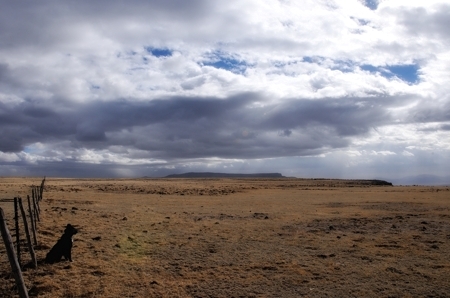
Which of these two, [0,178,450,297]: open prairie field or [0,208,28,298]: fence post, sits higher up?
[0,208,28,298]: fence post

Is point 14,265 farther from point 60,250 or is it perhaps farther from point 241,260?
point 241,260

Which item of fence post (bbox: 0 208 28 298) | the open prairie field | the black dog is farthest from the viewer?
the black dog

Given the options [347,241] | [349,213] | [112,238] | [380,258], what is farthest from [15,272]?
[349,213]

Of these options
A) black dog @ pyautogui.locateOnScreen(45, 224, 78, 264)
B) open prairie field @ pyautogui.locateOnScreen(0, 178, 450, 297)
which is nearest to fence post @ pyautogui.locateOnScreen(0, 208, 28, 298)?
open prairie field @ pyautogui.locateOnScreen(0, 178, 450, 297)

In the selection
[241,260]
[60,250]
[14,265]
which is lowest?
[241,260]

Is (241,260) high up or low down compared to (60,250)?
down

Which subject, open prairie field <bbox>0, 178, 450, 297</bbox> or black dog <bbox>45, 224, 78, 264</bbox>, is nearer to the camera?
open prairie field <bbox>0, 178, 450, 297</bbox>

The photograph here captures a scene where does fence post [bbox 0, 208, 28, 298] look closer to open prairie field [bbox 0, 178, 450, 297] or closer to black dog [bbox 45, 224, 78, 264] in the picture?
open prairie field [bbox 0, 178, 450, 297]

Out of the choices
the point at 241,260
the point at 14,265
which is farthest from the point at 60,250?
the point at 241,260

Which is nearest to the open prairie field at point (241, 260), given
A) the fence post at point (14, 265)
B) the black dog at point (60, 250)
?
the black dog at point (60, 250)

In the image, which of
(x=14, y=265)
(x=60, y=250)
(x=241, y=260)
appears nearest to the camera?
(x=14, y=265)

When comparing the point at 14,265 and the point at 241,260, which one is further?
the point at 241,260

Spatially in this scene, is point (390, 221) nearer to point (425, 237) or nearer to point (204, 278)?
point (425, 237)

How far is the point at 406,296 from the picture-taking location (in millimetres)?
9219
